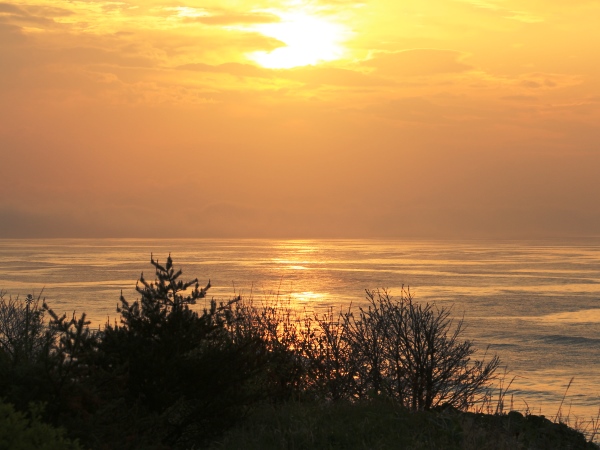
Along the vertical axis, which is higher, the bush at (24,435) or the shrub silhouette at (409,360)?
the bush at (24,435)

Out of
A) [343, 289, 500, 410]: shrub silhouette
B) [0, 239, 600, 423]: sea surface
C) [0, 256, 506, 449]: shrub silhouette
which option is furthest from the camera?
[0, 239, 600, 423]: sea surface

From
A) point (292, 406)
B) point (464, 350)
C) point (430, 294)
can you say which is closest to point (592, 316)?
point (430, 294)

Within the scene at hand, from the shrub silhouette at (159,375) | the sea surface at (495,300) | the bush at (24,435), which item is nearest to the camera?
the bush at (24,435)

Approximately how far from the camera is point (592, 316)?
68.3 meters

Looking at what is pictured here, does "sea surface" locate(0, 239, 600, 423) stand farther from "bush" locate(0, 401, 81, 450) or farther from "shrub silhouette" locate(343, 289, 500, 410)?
"bush" locate(0, 401, 81, 450)

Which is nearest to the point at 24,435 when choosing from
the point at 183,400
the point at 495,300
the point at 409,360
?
the point at 183,400

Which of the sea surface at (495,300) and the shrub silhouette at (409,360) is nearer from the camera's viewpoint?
the shrub silhouette at (409,360)

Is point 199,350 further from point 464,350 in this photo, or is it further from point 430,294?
point 430,294

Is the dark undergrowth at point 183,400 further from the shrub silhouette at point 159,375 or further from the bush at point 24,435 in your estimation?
the bush at point 24,435

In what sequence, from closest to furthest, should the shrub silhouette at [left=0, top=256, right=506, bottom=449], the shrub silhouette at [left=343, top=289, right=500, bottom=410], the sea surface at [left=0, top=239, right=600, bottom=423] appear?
the shrub silhouette at [left=0, top=256, right=506, bottom=449]
the shrub silhouette at [left=343, top=289, right=500, bottom=410]
the sea surface at [left=0, top=239, right=600, bottom=423]

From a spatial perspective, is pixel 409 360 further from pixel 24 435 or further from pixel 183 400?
pixel 24 435

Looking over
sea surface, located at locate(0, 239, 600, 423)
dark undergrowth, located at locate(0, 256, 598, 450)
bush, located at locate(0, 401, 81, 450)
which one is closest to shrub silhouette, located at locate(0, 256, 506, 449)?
dark undergrowth, located at locate(0, 256, 598, 450)

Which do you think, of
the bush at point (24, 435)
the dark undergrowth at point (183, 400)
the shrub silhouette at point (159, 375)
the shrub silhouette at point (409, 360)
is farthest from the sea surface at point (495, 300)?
the bush at point (24, 435)

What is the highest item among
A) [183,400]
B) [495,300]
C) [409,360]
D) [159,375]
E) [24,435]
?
[24,435]
